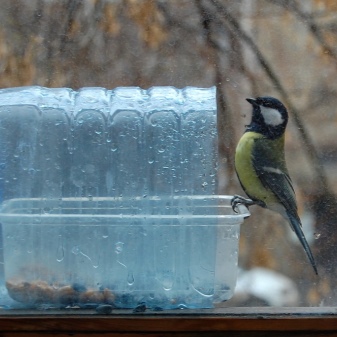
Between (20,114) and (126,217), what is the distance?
0.25 m

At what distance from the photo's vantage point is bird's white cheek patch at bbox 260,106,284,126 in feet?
4.03

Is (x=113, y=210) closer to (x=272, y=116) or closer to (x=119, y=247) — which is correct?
(x=119, y=247)

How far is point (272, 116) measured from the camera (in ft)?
4.05

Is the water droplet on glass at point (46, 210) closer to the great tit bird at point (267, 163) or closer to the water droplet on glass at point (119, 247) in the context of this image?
the water droplet on glass at point (119, 247)

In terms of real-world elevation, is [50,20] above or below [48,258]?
above

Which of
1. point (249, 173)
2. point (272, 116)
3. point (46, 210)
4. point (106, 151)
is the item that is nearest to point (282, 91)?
point (272, 116)

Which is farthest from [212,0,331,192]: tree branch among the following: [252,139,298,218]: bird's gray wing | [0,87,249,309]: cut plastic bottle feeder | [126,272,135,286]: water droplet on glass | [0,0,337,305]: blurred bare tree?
[126,272,135,286]: water droplet on glass

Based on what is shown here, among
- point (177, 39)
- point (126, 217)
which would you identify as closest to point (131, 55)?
point (177, 39)

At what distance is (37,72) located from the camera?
1316mm
